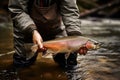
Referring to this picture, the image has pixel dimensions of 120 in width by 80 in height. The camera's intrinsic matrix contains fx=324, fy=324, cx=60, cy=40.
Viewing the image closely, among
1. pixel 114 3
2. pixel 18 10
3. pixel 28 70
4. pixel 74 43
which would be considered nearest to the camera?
pixel 74 43

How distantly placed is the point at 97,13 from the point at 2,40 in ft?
29.9

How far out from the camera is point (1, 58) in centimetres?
511

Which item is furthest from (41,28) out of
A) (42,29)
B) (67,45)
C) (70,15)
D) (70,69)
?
(67,45)

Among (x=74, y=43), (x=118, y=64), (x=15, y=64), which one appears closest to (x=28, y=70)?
(x=15, y=64)

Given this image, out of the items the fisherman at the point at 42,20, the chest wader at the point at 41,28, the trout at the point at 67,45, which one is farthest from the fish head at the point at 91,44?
the chest wader at the point at 41,28

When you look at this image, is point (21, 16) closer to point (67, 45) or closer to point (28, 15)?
point (28, 15)

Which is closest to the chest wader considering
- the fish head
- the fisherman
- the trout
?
the fisherman

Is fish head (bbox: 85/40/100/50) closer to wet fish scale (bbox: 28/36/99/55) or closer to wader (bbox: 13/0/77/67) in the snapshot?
wet fish scale (bbox: 28/36/99/55)

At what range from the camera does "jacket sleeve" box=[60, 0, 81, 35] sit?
421 centimetres

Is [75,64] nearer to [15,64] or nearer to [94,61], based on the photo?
[94,61]

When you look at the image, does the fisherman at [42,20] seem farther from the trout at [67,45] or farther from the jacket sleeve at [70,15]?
the trout at [67,45]

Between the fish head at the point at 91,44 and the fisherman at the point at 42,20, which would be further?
the fisherman at the point at 42,20

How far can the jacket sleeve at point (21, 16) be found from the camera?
13.2 ft

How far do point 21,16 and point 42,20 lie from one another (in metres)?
0.37
